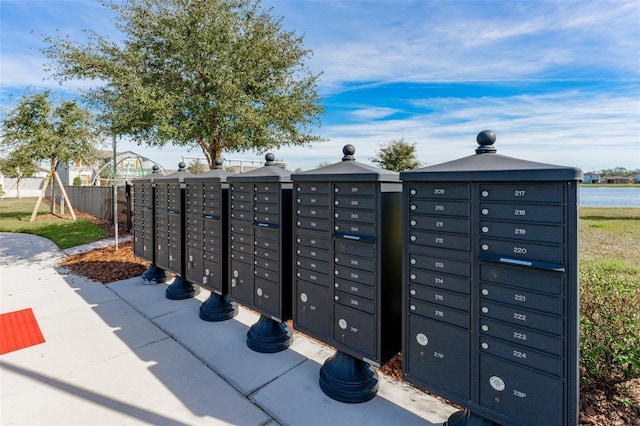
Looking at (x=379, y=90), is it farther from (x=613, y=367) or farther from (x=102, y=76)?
(x=613, y=367)

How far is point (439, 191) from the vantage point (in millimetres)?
1825

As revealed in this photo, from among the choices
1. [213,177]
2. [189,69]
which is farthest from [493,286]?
[189,69]

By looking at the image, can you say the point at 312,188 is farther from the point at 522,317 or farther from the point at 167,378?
the point at 167,378

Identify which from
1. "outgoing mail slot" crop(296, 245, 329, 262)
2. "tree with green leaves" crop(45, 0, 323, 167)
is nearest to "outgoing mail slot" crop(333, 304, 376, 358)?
"outgoing mail slot" crop(296, 245, 329, 262)

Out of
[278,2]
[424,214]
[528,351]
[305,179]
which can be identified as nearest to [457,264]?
[424,214]

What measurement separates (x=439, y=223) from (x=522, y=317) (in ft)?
2.02

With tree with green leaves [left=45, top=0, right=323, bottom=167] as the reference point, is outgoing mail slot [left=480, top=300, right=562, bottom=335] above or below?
below

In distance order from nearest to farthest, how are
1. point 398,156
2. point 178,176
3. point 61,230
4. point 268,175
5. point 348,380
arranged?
point 348,380
point 268,175
point 178,176
point 61,230
point 398,156

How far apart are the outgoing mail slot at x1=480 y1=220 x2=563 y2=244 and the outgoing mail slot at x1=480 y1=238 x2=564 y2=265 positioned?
3 centimetres

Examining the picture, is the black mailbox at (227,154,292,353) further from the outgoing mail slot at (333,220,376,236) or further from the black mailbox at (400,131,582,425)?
the black mailbox at (400,131,582,425)

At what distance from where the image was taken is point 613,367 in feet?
6.80

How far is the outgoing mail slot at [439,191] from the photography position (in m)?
1.74

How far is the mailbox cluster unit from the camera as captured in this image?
1493 millimetres

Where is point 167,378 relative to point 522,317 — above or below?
below
